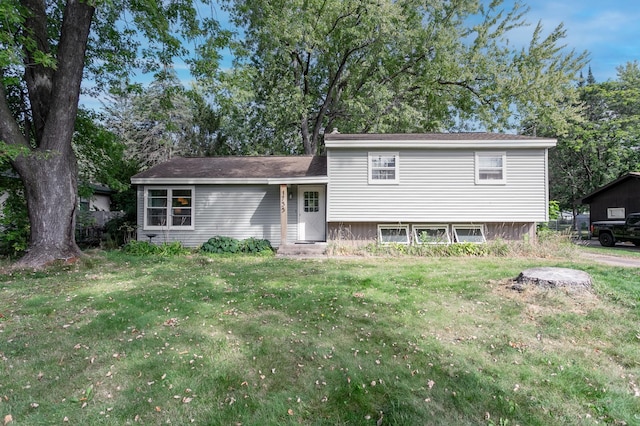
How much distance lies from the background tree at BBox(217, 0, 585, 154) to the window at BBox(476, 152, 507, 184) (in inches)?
255

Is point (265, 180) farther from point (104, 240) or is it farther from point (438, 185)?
point (104, 240)

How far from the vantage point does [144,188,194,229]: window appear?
1238 centimetres

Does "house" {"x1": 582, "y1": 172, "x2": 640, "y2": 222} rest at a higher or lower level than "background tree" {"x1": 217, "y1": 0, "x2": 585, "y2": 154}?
lower

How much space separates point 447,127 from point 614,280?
1751 cm

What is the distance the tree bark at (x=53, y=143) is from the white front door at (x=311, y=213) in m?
7.00

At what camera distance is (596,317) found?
4.27 meters

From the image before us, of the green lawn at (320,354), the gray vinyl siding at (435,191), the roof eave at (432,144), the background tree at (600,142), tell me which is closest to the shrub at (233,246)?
the gray vinyl siding at (435,191)

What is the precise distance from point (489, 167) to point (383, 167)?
369 cm

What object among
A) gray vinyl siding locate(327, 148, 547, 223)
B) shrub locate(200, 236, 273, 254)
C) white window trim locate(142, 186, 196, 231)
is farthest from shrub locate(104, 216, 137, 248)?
gray vinyl siding locate(327, 148, 547, 223)

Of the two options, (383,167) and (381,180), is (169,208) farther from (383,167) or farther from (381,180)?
→ (383,167)

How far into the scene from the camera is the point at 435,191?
38.0ft

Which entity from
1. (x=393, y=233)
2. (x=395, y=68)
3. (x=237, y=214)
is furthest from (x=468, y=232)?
(x=395, y=68)

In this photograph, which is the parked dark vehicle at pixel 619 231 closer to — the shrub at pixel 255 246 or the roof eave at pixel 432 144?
the roof eave at pixel 432 144

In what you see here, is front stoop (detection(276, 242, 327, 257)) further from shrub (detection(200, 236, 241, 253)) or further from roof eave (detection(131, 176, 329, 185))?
roof eave (detection(131, 176, 329, 185))
